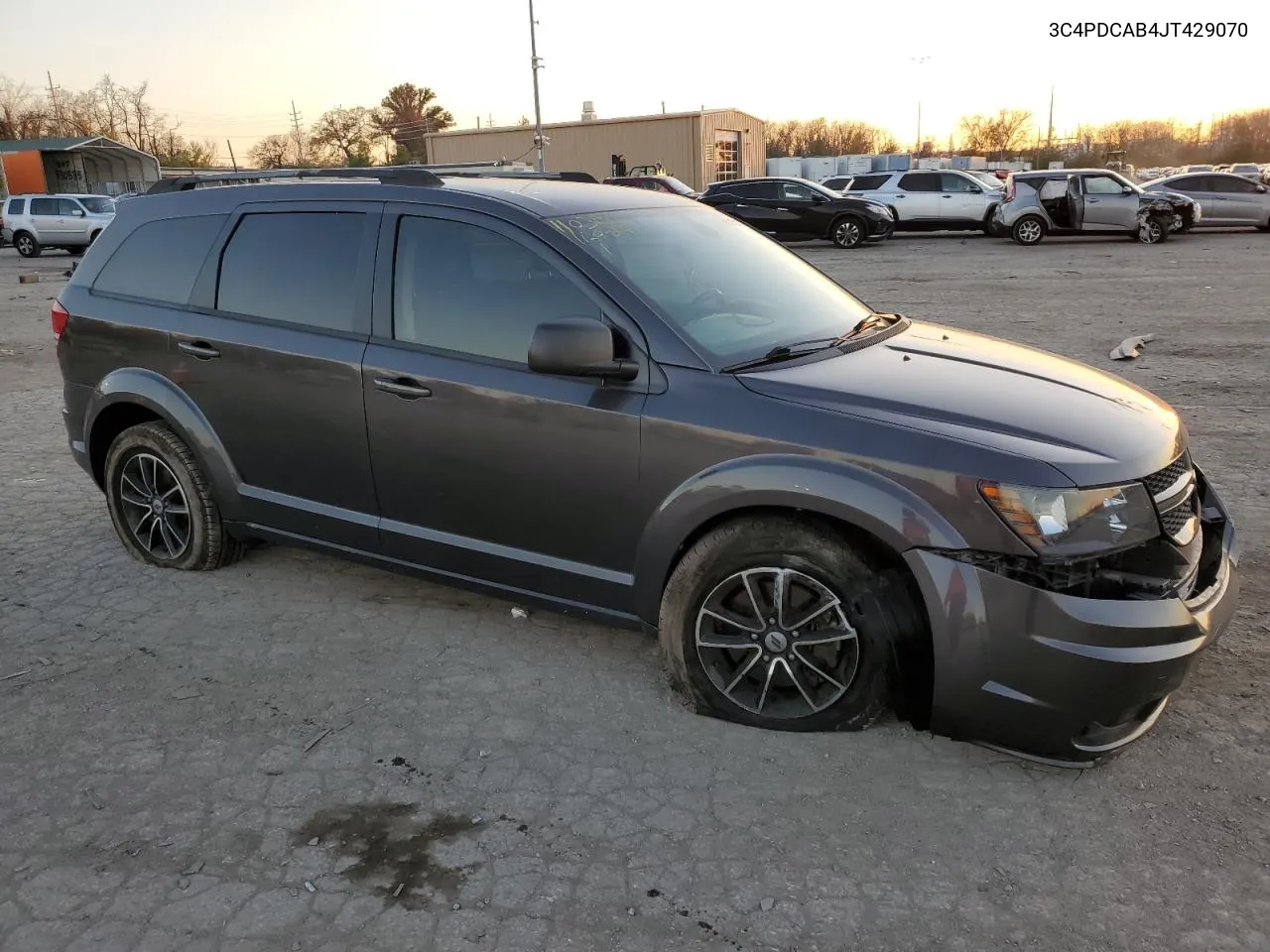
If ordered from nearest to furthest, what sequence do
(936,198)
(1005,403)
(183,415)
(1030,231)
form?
(1005,403)
(183,415)
(1030,231)
(936,198)

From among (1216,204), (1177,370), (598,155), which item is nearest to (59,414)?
(1177,370)

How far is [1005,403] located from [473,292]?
1914 millimetres

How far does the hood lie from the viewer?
2.87 m

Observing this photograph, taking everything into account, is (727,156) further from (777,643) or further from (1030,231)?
(777,643)

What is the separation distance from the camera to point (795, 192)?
23.6 metres

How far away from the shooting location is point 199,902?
8.43 feet

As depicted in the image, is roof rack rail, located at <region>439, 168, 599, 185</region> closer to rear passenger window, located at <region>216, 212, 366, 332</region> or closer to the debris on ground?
rear passenger window, located at <region>216, 212, 366, 332</region>

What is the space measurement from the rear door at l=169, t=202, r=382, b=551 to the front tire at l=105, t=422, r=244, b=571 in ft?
1.08

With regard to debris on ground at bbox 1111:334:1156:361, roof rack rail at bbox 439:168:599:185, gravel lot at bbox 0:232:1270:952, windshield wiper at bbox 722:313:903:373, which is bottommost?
gravel lot at bbox 0:232:1270:952

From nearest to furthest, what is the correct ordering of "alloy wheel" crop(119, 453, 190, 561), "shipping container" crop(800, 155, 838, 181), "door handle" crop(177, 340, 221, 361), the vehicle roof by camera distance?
the vehicle roof, "door handle" crop(177, 340, 221, 361), "alloy wheel" crop(119, 453, 190, 561), "shipping container" crop(800, 155, 838, 181)

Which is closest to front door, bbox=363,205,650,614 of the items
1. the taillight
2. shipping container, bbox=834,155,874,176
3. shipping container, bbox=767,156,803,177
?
the taillight

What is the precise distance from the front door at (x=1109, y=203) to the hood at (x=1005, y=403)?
797 inches

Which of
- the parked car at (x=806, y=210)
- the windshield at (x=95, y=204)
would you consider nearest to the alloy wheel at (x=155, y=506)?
the parked car at (x=806, y=210)

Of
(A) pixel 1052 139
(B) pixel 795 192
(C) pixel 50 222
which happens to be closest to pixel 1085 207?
(B) pixel 795 192
